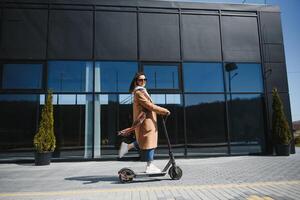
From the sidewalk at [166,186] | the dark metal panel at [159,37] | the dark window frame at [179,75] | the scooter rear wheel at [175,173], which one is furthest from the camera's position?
the dark metal panel at [159,37]

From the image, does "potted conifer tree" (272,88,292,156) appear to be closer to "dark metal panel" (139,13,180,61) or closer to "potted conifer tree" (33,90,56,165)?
"dark metal panel" (139,13,180,61)

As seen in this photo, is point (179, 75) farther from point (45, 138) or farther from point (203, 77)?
point (45, 138)

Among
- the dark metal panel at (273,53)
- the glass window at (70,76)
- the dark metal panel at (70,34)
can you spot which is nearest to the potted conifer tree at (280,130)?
the dark metal panel at (273,53)

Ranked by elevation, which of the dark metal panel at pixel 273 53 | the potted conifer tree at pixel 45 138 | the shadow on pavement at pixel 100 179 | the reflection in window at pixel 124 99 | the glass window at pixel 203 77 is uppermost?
the dark metal panel at pixel 273 53

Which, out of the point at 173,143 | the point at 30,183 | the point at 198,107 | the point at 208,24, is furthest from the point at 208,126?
the point at 30,183

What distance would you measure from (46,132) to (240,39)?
8.43 metres

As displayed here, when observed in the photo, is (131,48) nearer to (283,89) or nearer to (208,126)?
(208,126)

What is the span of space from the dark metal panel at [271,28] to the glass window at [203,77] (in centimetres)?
258

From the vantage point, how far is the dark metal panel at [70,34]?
9453mm

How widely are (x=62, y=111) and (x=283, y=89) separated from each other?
8934 millimetres

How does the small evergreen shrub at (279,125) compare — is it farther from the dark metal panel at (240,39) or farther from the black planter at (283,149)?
the dark metal panel at (240,39)

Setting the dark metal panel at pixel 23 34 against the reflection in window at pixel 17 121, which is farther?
the dark metal panel at pixel 23 34

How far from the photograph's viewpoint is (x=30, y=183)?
5293 millimetres

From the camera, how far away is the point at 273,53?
10516 millimetres
